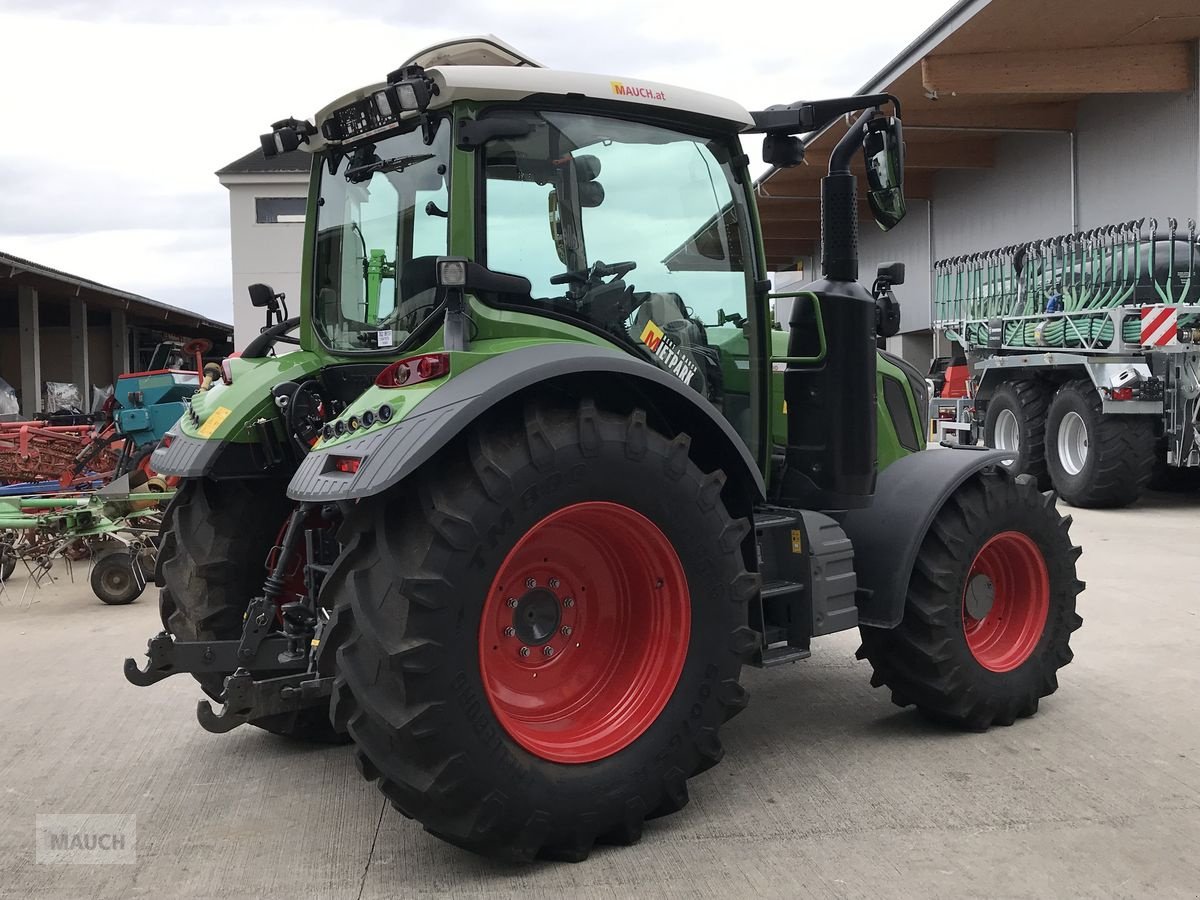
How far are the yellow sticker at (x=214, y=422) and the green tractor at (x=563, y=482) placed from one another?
18 mm

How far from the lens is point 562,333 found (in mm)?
3672

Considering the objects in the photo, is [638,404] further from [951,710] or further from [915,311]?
[915,311]

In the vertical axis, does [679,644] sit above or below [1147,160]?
below

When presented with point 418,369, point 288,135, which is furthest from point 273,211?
point 418,369

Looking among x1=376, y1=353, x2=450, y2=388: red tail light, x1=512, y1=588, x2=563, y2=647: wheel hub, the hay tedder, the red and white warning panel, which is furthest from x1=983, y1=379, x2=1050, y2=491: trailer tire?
Result: x1=376, y1=353, x2=450, y2=388: red tail light

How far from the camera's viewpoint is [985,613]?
15.0 feet

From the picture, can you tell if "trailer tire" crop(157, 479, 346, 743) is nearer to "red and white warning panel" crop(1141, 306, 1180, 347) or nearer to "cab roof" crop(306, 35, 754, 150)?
"cab roof" crop(306, 35, 754, 150)

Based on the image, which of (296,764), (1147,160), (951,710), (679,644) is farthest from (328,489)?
(1147,160)

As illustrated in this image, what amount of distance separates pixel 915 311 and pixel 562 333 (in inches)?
897

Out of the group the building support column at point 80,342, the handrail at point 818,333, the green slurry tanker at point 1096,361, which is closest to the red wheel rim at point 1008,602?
the handrail at point 818,333

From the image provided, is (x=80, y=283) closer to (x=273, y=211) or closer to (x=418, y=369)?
(x=273, y=211)

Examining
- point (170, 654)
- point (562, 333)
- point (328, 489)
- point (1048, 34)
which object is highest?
point (1048, 34)

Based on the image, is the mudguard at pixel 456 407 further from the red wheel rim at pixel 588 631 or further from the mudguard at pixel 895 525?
the mudguard at pixel 895 525

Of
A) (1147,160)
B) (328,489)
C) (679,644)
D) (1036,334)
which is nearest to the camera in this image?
(328,489)
